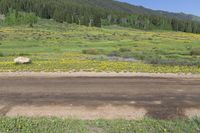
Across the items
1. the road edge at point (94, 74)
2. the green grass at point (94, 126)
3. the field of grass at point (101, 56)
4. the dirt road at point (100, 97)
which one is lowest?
the field of grass at point (101, 56)

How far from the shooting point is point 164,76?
24.4 m

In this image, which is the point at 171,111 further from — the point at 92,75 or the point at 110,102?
the point at 92,75

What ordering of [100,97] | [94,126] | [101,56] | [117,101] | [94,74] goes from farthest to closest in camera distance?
1. [101,56]
2. [94,74]
3. [100,97]
4. [117,101]
5. [94,126]

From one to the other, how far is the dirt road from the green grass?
1129mm

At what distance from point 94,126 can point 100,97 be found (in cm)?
470

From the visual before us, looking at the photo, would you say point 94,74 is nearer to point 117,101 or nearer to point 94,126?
point 117,101

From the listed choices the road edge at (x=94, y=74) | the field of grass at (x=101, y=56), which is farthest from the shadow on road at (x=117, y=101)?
the field of grass at (x=101, y=56)

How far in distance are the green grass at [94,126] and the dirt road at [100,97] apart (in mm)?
1129

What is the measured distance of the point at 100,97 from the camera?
1727 cm

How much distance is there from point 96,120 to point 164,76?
473 inches

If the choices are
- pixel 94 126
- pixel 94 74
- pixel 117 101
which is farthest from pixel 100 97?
pixel 94 74

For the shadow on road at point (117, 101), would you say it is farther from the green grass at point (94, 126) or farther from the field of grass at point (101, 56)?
the field of grass at point (101, 56)

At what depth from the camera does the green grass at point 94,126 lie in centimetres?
1208

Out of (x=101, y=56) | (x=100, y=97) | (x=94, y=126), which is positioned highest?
(x=94, y=126)
